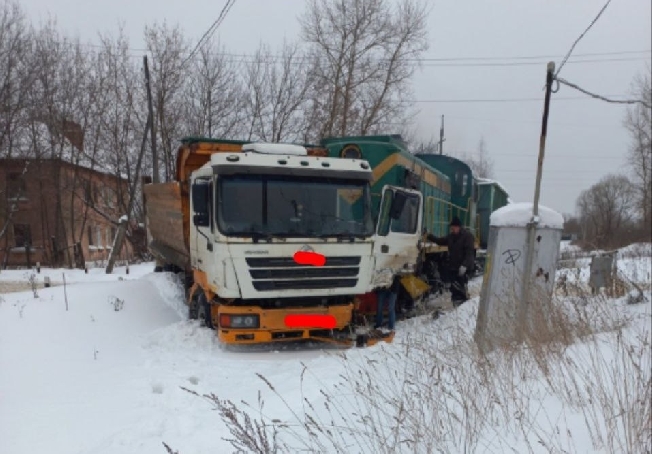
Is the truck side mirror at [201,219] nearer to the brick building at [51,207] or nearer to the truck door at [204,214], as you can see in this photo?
the truck door at [204,214]

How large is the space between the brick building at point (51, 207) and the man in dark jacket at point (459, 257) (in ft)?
64.2

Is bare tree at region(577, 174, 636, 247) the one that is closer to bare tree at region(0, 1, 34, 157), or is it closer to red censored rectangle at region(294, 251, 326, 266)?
red censored rectangle at region(294, 251, 326, 266)

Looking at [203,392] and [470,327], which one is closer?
[203,392]

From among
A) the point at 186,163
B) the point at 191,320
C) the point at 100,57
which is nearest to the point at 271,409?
the point at 191,320

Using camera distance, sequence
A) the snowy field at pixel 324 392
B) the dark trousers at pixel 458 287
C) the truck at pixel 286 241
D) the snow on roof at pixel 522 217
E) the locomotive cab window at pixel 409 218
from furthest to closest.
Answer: the dark trousers at pixel 458 287, the locomotive cab window at pixel 409 218, the truck at pixel 286 241, the snow on roof at pixel 522 217, the snowy field at pixel 324 392

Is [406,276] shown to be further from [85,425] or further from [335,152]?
[85,425]

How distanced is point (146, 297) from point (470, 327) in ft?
19.4

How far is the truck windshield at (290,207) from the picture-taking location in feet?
18.4

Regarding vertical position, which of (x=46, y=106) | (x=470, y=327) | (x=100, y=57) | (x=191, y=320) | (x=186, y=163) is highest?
(x=100, y=57)

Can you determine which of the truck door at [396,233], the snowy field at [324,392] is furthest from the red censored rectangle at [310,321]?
the truck door at [396,233]

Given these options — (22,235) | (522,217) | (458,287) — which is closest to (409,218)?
(458,287)

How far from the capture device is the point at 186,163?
289 inches

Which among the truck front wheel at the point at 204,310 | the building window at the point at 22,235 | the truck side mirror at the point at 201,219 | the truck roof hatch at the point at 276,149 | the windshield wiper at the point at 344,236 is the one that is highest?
the truck roof hatch at the point at 276,149

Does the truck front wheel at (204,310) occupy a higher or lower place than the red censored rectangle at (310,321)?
lower
